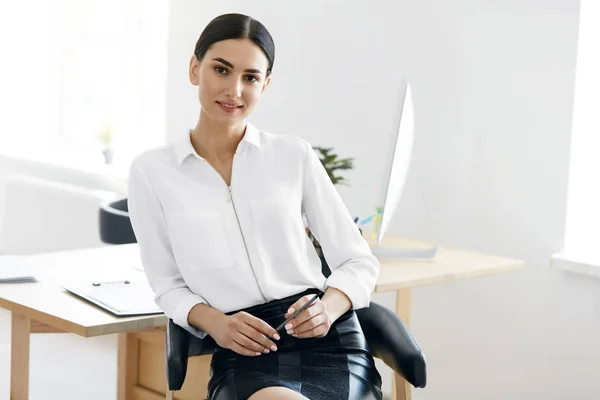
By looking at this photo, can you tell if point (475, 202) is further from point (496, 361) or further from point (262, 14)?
point (262, 14)

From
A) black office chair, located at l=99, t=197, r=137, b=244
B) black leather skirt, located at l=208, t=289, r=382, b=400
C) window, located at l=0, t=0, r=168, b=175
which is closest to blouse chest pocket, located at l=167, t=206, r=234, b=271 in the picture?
black leather skirt, located at l=208, t=289, r=382, b=400

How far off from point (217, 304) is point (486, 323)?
5.39ft

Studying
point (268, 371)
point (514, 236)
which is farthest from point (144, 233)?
point (514, 236)

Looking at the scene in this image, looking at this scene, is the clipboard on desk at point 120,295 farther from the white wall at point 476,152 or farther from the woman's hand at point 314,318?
the white wall at point 476,152

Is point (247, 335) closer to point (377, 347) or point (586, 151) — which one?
point (377, 347)

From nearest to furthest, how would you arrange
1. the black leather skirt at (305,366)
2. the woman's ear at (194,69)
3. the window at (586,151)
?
the black leather skirt at (305,366)
the woman's ear at (194,69)
the window at (586,151)

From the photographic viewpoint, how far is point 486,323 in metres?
3.59

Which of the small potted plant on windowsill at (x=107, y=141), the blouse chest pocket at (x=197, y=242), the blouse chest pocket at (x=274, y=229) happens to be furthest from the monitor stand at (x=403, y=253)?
the small potted plant on windowsill at (x=107, y=141)

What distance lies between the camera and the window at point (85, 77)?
571 cm

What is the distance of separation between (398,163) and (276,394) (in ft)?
3.75

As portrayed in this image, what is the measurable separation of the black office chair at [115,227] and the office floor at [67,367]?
2.02 ft

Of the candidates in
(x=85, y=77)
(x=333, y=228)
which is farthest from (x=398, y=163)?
(x=85, y=77)

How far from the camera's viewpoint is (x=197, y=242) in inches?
87.2

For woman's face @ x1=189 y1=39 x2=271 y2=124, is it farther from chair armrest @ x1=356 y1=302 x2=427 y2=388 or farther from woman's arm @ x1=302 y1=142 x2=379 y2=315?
chair armrest @ x1=356 y1=302 x2=427 y2=388
